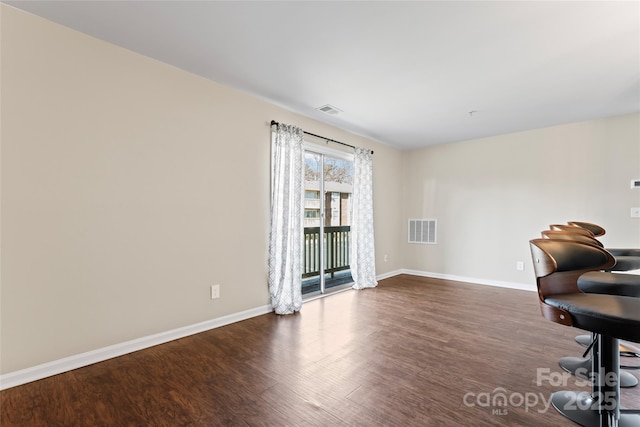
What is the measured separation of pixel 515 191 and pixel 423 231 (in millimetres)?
1631

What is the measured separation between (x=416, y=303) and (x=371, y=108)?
2.58 metres

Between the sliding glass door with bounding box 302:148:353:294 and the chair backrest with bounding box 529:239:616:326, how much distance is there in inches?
109

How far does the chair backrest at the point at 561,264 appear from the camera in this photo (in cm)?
142

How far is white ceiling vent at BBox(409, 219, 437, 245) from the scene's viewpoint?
17.5 feet

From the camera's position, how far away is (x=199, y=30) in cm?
208

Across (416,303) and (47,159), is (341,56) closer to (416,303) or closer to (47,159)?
(47,159)

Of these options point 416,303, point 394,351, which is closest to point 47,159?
point 394,351

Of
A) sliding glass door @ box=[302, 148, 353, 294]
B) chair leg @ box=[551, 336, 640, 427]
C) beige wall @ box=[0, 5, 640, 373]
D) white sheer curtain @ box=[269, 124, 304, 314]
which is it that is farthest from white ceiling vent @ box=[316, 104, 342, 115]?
chair leg @ box=[551, 336, 640, 427]

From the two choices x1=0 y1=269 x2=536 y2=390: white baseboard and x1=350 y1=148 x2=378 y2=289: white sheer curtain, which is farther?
x1=350 y1=148 x2=378 y2=289: white sheer curtain

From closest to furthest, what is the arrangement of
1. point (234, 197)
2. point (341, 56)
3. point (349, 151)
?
point (341, 56)
point (234, 197)
point (349, 151)

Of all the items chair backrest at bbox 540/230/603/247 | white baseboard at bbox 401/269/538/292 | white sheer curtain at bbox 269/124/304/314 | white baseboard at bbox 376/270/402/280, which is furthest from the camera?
white baseboard at bbox 376/270/402/280

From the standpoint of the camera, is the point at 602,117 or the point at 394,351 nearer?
the point at 394,351

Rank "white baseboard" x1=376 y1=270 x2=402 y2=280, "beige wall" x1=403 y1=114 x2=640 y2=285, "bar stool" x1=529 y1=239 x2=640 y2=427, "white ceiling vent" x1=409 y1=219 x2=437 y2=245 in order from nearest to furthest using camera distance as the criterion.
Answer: "bar stool" x1=529 y1=239 x2=640 y2=427 < "beige wall" x1=403 y1=114 x2=640 y2=285 < "white baseboard" x1=376 y1=270 x2=402 y2=280 < "white ceiling vent" x1=409 y1=219 x2=437 y2=245

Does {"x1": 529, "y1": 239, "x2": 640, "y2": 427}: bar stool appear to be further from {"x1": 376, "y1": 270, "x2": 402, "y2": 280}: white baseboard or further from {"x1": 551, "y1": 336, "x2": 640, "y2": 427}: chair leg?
{"x1": 376, "y1": 270, "x2": 402, "y2": 280}: white baseboard
